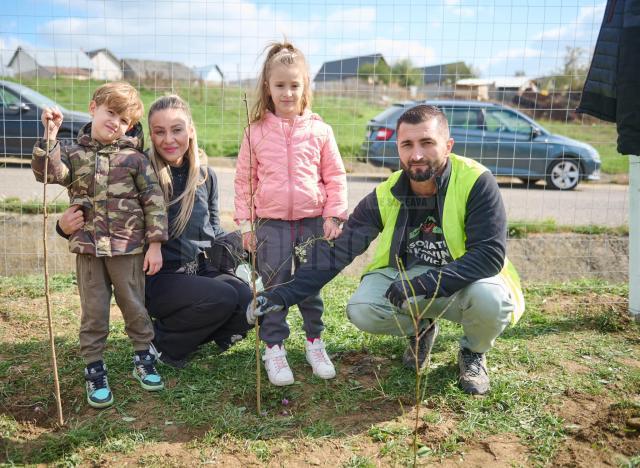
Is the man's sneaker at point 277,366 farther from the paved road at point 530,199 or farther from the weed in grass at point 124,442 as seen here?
the paved road at point 530,199

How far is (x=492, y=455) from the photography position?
2256 mm

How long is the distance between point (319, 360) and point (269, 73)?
1.53 metres

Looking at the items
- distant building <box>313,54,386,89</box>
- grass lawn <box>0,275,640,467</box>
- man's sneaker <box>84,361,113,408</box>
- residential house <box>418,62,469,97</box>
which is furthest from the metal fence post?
man's sneaker <box>84,361,113,408</box>

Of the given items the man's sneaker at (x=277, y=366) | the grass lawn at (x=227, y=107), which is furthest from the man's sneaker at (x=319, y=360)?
the grass lawn at (x=227, y=107)

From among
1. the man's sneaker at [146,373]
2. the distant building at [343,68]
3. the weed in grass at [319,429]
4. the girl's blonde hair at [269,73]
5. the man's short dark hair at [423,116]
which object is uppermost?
the distant building at [343,68]

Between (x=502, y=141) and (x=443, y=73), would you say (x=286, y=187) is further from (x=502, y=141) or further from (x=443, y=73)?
(x=502, y=141)

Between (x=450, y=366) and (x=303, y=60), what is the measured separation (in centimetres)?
179

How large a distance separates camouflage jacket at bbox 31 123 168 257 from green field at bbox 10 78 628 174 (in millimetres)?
560

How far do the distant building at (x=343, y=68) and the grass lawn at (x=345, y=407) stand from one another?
95.2 inches

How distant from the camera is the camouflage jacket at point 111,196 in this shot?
8.43ft

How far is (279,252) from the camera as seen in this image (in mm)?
2943

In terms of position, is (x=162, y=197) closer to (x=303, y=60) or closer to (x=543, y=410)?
(x=303, y=60)

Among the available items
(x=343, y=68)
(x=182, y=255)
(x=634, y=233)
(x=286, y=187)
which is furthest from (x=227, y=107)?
(x=634, y=233)

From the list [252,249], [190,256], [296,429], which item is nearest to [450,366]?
[296,429]
